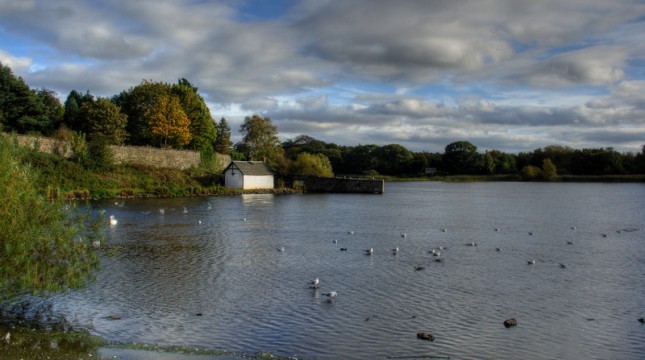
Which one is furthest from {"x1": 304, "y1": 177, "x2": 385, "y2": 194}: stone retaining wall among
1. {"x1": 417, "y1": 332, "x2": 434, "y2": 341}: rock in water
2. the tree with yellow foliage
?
{"x1": 417, "y1": 332, "x2": 434, "y2": 341}: rock in water

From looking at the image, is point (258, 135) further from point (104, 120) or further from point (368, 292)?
point (368, 292)

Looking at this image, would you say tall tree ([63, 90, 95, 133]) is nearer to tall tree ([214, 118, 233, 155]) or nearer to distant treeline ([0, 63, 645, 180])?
distant treeline ([0, 63, 645, 180])

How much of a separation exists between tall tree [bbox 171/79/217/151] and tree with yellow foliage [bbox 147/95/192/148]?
392 cm

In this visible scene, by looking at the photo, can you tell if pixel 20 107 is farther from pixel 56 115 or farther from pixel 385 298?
pixel 385 298

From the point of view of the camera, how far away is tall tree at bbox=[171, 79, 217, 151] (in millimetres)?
86525

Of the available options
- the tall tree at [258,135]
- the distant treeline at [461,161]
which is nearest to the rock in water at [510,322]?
the tall tree at [258,135]

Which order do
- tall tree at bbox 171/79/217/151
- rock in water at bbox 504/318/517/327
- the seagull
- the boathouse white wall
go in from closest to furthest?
1. rock in water at bbox 504/318/517/327
2. the seagull
3. the boathouse white wall
4. tall tree at bbox 171/79/217/151

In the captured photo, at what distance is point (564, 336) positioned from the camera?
1470cm

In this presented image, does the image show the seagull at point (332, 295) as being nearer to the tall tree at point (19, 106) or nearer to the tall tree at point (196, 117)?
the tall tree at point (19, 106)

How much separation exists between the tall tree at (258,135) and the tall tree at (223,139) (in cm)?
437

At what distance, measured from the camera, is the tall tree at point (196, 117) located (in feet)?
284

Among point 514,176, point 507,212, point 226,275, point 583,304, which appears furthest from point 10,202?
point 514,176

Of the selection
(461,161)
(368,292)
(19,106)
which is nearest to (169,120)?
(19,106)

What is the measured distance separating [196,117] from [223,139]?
22820 mm
